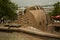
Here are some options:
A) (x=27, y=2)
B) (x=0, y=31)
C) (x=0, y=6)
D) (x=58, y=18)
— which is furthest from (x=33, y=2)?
(x=0, y=31)

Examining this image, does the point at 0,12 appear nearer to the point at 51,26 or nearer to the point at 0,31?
the point at 51,26

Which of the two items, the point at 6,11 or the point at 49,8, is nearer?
the point at 6,11

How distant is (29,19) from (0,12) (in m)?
0.82

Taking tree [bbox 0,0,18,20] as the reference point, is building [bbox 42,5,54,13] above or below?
below

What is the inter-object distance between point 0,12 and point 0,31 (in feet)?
4.51

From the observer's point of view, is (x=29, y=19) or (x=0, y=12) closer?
(x=29, y=19)

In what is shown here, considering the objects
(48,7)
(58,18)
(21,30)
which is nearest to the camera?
(21,30)

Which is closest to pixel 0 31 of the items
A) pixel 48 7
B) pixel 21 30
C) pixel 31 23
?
pixel 21 30

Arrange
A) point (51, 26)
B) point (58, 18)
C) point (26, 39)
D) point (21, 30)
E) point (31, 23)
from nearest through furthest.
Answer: point (26, 39) < point (21, 30) < point (31, 23) < point (51, 26) < point (58, 18)

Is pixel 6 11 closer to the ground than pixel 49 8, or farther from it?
farther from it

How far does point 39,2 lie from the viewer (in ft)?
25.2

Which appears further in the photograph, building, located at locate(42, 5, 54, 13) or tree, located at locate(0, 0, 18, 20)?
building, located at locate(42, 5, 54, 13)

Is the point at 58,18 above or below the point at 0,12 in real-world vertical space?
below

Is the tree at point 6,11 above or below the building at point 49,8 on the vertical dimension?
above
